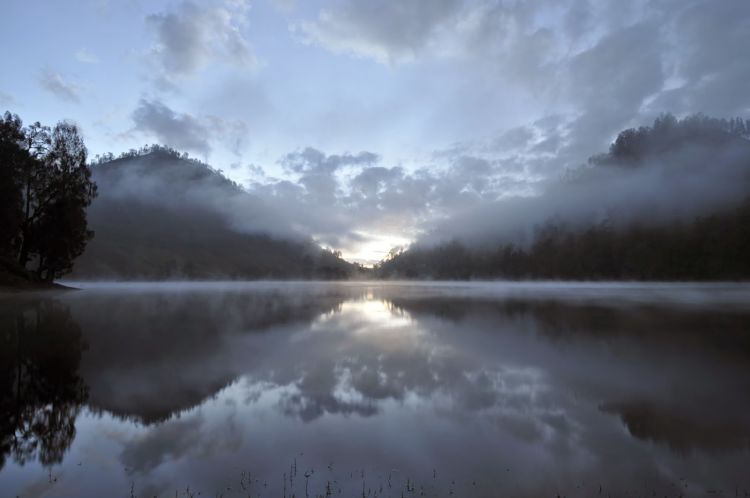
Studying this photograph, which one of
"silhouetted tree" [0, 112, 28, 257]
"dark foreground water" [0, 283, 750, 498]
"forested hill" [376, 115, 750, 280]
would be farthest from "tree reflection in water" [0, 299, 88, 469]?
"forested hill" [376, 115, 750, 280]

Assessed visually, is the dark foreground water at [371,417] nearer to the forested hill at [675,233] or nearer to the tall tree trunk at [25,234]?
the tall tree trunk at [25,234]

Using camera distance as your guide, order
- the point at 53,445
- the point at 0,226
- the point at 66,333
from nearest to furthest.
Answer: the point at 53,445, the point at 66,333, the point at 0,226

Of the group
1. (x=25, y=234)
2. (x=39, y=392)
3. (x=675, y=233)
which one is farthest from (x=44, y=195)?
(x=675, y=233)

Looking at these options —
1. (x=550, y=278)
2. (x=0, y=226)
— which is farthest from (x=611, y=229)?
(x=0, y=226)

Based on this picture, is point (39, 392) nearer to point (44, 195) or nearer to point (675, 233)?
point (44, 195)

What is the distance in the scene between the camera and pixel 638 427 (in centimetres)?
798

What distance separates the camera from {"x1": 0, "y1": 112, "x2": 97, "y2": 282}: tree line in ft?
140

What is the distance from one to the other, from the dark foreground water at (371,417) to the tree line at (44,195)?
35037 millimetres

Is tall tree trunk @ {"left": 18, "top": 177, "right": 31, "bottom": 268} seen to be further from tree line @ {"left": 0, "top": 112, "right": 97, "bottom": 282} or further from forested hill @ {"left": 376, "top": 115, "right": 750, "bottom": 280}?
forested hill @ {"left": 376, "top": 115, "right": 750, "bottom": 280}

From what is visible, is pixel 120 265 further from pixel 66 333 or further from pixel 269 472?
pixel 269 472

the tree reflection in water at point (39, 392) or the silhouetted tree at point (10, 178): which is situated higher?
the silhouetted tree at point (10, 178)

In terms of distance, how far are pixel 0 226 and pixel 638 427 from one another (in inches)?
1971

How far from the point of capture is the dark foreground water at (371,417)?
590cm

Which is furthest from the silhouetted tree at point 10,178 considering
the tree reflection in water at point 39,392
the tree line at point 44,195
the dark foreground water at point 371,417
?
the dark foreground water at point 371,417
